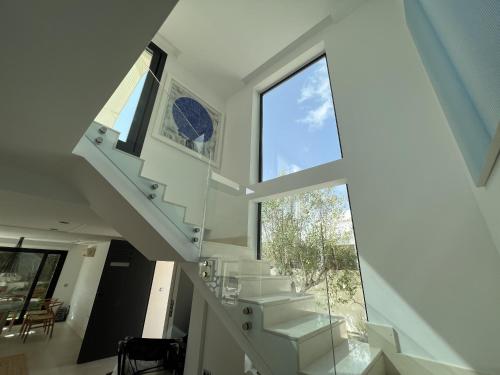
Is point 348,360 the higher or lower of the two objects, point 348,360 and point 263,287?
the lower

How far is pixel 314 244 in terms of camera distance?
1.78 meters

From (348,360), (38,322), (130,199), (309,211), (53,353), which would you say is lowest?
(53,353)

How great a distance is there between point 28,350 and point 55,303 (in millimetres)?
2735

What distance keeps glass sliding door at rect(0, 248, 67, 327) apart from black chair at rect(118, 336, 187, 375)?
243 inches

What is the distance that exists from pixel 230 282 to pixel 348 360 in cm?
107

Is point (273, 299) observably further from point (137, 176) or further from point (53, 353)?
point (53, 353)

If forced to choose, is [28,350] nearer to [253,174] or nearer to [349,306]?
[253,174]

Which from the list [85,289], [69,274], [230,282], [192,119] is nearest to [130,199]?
[230,282]

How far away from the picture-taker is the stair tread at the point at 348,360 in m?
1.31

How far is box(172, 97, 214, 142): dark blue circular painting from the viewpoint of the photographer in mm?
3707

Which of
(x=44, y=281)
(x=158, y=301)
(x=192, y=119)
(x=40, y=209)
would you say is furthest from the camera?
(x=44, y=281)

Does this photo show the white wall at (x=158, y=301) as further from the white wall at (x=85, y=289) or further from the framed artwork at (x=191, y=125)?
the framed artwork at (x=191, y=125)

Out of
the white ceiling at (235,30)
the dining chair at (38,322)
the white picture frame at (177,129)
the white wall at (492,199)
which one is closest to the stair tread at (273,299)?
the white wall at (492,199)

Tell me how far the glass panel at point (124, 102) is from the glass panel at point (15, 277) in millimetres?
7714
